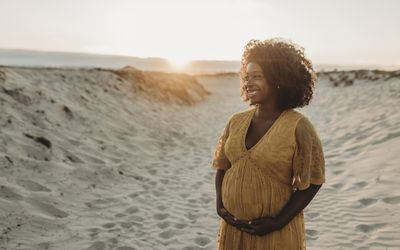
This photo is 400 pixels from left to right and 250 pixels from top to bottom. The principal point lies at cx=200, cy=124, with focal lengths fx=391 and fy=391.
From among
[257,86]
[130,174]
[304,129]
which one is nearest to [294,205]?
[304,129]

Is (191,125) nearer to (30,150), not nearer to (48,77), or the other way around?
(48,77)

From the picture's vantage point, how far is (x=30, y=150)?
6.96 metres

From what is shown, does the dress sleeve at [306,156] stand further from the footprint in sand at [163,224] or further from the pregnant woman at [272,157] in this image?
the footprint in sand at [163,224]

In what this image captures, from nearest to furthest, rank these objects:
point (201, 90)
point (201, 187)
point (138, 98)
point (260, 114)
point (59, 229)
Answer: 1. point (260, 114)
2. point (59, 229)
3. point (201, 187)
4. point (138, 98)
5. point (201, 90)

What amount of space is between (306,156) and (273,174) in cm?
21

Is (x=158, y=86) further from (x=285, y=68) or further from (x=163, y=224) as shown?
(x=285, y=68)

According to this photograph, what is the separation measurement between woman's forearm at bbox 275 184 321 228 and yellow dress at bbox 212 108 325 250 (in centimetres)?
3

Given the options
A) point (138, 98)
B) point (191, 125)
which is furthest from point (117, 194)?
point (138, 98)

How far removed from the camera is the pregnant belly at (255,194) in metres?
2.21

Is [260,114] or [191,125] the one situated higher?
[260,114]

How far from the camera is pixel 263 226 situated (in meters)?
2.19

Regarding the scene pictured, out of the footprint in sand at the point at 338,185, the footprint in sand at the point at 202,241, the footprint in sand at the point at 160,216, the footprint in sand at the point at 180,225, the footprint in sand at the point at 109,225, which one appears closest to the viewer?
the footprint in sand at the point at 202,241

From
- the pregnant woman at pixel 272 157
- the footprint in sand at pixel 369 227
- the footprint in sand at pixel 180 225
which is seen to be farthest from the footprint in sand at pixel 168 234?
the pregnant woman at pixel 272 157

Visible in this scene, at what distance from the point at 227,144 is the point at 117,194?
463cm
